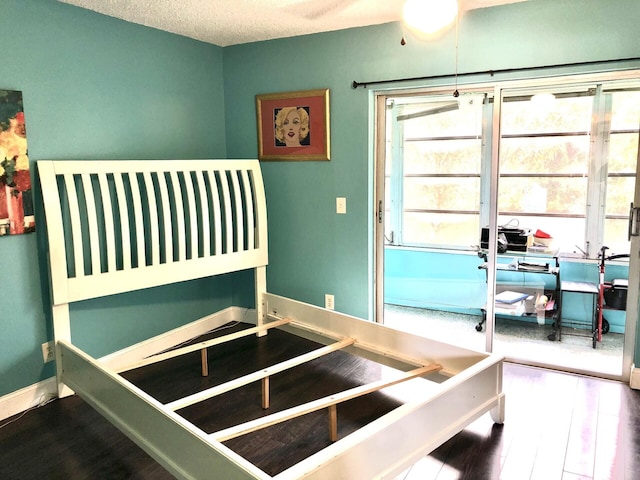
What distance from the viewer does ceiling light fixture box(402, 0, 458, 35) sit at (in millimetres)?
2512

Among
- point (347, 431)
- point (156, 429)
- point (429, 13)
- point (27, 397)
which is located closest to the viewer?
point (156, 429)

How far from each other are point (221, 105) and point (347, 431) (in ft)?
9.33

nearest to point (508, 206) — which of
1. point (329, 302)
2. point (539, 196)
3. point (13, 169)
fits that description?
point (539, 196)

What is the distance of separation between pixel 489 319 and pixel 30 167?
3094mm

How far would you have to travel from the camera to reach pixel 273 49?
13.1ft

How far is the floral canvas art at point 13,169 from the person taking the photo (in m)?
2.80

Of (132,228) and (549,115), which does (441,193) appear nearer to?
(549,115)

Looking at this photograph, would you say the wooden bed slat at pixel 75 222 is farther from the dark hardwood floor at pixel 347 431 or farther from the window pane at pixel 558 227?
the window pane at pixel 558 227

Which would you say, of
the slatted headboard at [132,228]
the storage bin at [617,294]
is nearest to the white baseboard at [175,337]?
the slatted headboard at [132,228]

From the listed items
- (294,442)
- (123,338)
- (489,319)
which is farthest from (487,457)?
(123,338)

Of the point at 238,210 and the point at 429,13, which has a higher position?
the point at 429,13

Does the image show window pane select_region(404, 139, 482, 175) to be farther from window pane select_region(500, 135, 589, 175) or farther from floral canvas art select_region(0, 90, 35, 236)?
floral canvas art select_region(0, 90, 35, 236)

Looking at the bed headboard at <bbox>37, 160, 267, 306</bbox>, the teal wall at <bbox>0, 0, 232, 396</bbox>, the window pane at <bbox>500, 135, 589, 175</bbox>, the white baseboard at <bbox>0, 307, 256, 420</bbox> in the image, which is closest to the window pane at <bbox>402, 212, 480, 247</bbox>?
the window pane at <bbox>500, 135, 589, 175</bbox>

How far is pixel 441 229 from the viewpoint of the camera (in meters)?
4.58
